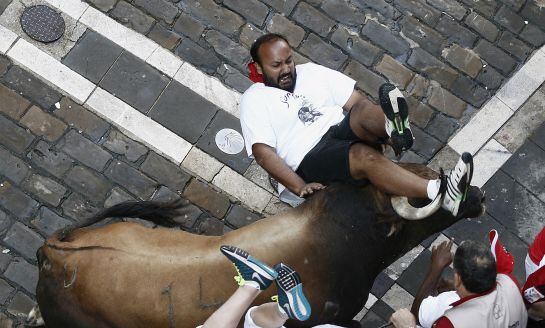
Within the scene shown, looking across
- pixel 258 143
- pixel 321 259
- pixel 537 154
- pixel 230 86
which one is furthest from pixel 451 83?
pixel 321 259

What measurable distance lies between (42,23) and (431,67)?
3.79 metres

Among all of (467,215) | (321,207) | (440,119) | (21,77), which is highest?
(467,215)

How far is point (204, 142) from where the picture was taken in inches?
292

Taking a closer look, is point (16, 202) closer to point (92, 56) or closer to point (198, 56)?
point (92, 56)

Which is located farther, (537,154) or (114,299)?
(537,154)

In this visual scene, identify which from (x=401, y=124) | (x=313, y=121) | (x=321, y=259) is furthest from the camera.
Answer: (x=313, y=121)

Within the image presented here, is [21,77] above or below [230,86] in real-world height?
below

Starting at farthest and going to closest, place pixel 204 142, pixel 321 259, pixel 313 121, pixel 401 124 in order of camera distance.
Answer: pixel 204 142
pixel 313 121
pixel 321 259
pixel 401 124

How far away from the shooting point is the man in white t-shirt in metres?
4.63

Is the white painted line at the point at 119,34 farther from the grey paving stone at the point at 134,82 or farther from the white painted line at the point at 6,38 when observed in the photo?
the white painted line at the point at 6,38

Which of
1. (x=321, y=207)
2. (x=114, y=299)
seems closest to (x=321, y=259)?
(x=321, y=207)

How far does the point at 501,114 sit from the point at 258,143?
10.1 ft

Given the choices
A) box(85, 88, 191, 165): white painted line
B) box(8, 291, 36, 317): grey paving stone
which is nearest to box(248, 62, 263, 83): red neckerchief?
box(85, 88, 191, 165): white painted line

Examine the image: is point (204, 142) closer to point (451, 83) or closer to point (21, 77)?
point (21, 77)
